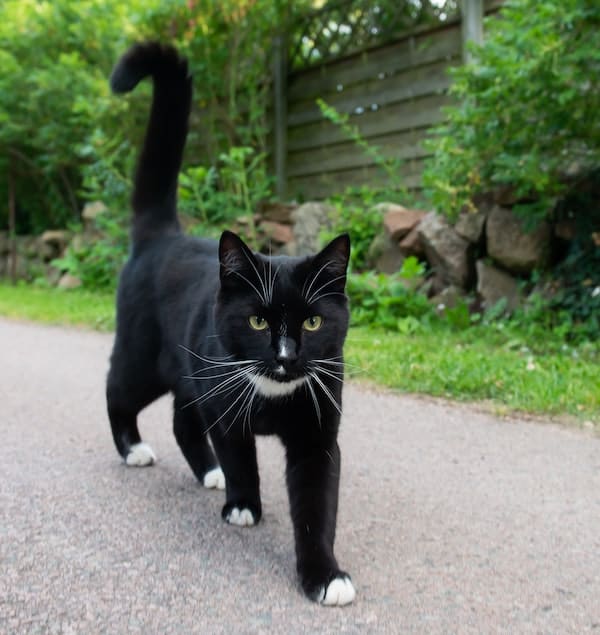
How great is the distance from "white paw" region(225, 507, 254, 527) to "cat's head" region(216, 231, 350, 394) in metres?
0.47

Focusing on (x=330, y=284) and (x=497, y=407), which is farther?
(x=497, y=407)

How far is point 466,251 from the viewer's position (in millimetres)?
6293

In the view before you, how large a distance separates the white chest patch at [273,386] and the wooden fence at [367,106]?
5638 mm

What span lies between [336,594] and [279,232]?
6.47 m

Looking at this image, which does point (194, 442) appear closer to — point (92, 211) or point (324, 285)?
point (324, 285)

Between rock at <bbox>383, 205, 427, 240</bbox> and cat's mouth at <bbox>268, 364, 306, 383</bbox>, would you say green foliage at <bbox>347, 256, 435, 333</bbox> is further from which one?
cat's mouth at <bbox>268, 364, 306, 383</bbox>

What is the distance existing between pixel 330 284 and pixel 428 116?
585cm

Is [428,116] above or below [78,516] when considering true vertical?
above

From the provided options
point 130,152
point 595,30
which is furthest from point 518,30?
point 130,152

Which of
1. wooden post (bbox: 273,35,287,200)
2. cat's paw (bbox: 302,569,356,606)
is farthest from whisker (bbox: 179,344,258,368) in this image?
wooden post (bbox: 273,35,287,200)

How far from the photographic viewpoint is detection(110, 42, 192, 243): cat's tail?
322cm

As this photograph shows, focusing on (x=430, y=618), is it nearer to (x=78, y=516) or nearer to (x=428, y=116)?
(x=78, y=516)

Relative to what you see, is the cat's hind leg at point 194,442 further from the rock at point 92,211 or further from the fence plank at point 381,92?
the rock at point 92,211

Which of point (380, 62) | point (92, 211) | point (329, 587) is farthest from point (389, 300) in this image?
point (92, 211)
